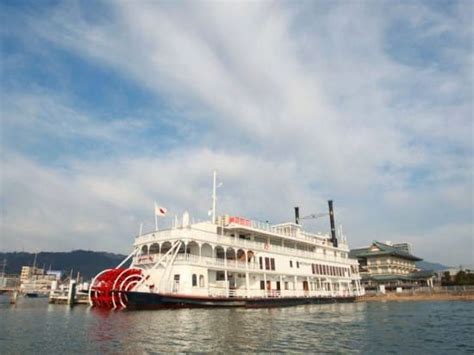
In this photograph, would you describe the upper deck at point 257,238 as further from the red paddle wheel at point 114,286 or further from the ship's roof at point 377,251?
the ship's roof at point 377,251

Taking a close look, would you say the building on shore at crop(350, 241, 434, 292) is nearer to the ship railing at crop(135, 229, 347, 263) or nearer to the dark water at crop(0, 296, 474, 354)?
the ship railing at crop(135, 229, 347, 263)

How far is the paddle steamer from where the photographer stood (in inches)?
→ 1022

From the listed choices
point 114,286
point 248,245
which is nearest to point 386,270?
point 248,245

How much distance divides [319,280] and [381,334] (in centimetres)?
2315

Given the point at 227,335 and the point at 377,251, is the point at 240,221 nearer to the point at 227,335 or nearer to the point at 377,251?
the point at 227,335

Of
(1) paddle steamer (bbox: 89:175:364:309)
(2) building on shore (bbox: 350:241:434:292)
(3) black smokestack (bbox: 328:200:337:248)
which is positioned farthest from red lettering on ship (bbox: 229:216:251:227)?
(2) building on shore (bbox: 350:241:434:292)

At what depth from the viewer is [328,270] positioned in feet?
136

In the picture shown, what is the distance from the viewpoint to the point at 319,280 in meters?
40.0

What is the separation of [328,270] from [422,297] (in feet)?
54.2

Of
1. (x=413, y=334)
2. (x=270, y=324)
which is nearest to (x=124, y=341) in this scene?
(x=270, y=324)

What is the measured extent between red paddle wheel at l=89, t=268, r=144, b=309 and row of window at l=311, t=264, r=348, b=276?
18.7 meters

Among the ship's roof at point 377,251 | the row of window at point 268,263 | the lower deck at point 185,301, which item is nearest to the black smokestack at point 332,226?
the row of window at point 268,263

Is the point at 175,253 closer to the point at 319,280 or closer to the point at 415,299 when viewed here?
the point at 319,280

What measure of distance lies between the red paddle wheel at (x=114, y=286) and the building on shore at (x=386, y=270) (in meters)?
48.8
